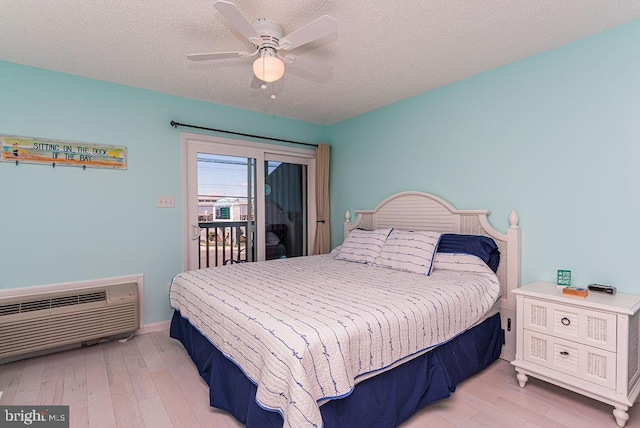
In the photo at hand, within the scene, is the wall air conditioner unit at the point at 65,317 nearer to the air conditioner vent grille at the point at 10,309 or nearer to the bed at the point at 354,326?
the air conditioner vent grille at the point at 10,309

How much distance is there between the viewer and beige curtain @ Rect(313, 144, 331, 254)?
169 inches

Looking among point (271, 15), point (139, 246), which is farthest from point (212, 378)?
point (271, 15)

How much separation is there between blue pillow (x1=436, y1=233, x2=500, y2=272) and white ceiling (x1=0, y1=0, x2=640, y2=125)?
1.45m

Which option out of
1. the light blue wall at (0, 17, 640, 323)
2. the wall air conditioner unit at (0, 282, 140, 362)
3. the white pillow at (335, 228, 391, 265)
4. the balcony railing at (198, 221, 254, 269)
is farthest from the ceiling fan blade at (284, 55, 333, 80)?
the wall air conditioner unit at (0, 282, 140, 362)

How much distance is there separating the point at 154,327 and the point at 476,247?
314 centimetres

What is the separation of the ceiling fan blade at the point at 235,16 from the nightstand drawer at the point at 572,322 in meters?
2.43

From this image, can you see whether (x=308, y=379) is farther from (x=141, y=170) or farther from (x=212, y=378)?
(x=141, y=170)

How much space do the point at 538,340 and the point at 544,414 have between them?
0.43 meters

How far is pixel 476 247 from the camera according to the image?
2516 millimetres

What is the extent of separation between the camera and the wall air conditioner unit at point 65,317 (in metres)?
2.40

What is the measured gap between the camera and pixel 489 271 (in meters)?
2.42

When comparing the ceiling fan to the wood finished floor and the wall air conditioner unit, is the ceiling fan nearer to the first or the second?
the wood finished floor

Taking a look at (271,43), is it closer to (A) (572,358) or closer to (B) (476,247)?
(B) (476,247)

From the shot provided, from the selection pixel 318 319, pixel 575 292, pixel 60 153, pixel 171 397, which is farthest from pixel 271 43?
pixel 575 292
